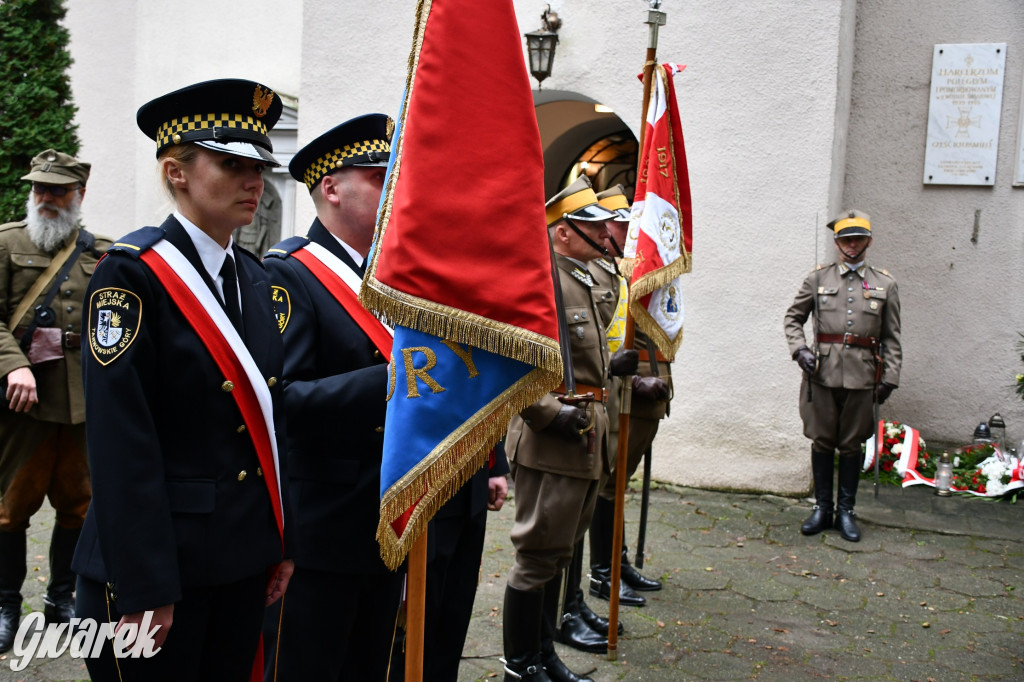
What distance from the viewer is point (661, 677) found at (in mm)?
4031

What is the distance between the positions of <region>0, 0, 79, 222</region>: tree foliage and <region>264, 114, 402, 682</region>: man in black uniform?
215 inches

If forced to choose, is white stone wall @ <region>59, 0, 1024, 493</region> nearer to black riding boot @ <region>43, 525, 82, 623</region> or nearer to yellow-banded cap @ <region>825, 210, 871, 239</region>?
yellow-banded cap @ <region>825, 210, 871, 239</region>

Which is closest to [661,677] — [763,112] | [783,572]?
[783,572]

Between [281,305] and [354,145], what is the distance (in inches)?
21.7

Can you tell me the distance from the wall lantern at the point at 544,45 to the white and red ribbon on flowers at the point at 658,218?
3278mm

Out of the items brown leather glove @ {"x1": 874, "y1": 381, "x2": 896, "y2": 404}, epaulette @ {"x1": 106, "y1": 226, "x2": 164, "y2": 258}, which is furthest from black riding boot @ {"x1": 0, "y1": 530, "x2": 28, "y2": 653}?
brown leather glove @ {"x1": 874, "y1": 381, "x2": 896, "y2": 404}

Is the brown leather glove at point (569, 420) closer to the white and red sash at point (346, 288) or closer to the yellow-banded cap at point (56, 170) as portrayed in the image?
the white and red sash at point (346, 288)

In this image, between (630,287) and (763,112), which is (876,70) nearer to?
(763,112)

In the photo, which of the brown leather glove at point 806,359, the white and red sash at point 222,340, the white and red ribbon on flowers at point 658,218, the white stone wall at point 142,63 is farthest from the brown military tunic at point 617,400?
the white stone wall at point 142,63

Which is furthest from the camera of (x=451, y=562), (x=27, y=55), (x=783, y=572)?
(x=27, y=55)

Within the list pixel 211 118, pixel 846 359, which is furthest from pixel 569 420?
pixel 846 359

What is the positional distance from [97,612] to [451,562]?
1240mm

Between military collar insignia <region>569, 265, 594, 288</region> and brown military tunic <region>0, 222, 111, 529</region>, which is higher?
military collar insignia <region>569, 265, 594, 288</region>

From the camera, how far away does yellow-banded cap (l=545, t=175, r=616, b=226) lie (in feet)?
13.4
